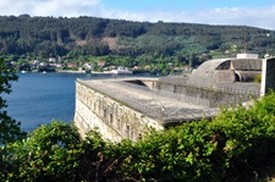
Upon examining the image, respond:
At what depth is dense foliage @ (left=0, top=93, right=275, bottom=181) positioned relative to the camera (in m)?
8.55

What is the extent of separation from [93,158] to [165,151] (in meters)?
1.59

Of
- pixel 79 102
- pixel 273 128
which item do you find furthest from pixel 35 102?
pixel 273 128

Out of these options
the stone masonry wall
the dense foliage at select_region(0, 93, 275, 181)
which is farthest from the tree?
the stone masonry wall

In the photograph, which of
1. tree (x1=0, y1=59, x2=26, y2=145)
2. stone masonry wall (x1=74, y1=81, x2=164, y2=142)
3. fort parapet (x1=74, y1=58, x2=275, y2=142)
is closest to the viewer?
tree (x1=0, y1=59, x2=26, y2=145)

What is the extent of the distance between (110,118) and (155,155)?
77.9ft

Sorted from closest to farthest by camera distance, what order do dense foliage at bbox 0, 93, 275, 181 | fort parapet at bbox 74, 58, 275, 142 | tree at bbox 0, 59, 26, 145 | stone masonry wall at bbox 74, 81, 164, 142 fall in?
tree at bbox 0, 59, 26, 145 → dense foliage at bbox 0, 93, 275, 181 → fort parapet at bbox 74, 58, 275, 142 → stone masonry wall at bbox 74, 81, 164, 142

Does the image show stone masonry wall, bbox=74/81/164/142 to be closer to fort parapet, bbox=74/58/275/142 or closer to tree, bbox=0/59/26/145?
fort parapet, bbox=74/58/275/142

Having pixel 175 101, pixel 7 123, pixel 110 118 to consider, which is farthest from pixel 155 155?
pixel 110 118

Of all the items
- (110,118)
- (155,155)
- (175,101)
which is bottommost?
(110,118)

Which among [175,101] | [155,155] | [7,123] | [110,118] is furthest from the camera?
[110,118]

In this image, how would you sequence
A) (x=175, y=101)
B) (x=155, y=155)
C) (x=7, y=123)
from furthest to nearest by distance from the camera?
(x=175, y=101) < (x=155, y=155) < (x=7, y=123)

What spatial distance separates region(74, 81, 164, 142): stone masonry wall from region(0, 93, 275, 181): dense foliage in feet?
6.01

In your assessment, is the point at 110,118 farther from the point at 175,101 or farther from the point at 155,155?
the point at 155,155

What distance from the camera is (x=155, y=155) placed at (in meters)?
9.59
